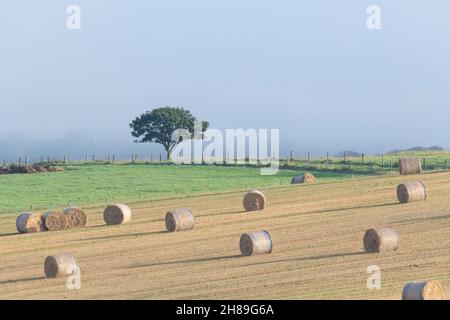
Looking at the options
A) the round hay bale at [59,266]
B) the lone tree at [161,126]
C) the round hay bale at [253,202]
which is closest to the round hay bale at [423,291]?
the round hay bale at [59,266]

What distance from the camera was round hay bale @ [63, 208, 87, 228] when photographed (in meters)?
49.6

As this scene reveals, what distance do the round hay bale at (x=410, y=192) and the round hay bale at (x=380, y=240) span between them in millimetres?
14868

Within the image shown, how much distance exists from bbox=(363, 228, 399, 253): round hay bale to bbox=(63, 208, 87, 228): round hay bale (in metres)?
17.9

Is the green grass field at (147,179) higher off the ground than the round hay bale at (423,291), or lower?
lower

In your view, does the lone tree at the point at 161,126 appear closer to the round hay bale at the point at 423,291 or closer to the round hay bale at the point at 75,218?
the round hay bale at the point at 75,218

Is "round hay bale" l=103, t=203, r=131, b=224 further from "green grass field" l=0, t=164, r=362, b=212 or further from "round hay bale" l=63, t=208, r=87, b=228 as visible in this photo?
"green grass field" l=0, t=164, r=362, b=212

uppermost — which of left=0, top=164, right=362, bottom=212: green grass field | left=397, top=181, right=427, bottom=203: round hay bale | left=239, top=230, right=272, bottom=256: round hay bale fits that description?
left=397, top=181, right=427, bottom=203: round hay bale

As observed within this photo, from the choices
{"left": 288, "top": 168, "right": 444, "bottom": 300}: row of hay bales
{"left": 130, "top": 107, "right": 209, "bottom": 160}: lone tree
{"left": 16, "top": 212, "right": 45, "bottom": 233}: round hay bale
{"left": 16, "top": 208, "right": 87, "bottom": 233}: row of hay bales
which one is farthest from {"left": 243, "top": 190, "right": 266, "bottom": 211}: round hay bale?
{"left": 130, "top": 107, "right": 209, "bottom": 160}: lone tree

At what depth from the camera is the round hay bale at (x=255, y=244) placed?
36594 mm

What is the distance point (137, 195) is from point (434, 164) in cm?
2511

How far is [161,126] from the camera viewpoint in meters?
134

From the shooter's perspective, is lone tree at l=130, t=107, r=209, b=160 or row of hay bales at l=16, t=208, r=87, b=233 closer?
row of hay bales at l=16, t=208, r=87, b=233
